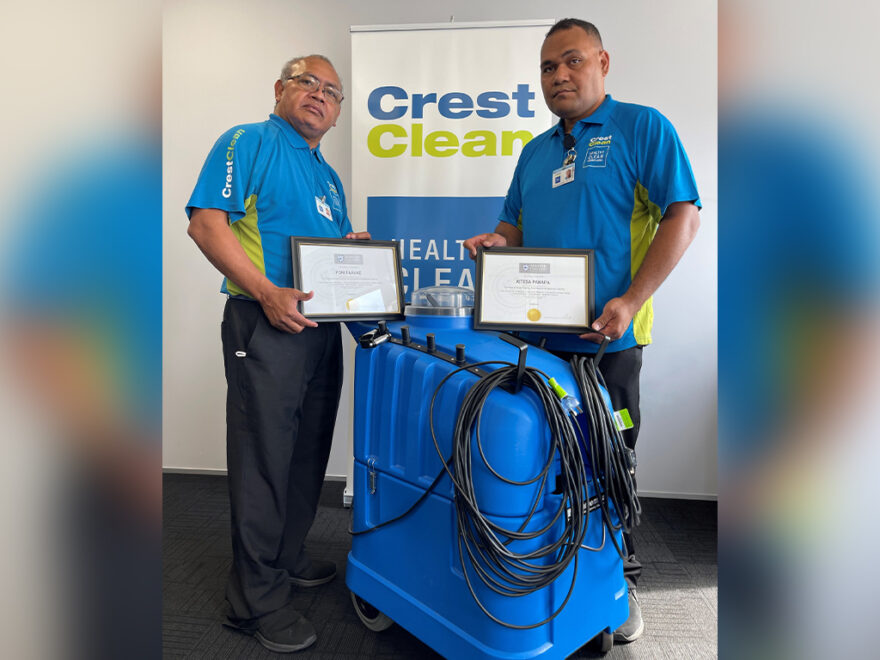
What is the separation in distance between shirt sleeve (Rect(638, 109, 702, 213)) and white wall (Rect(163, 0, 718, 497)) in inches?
41.8

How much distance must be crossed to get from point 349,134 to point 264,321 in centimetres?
159

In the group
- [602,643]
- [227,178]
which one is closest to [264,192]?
[227,178]

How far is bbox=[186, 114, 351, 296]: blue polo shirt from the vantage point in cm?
156

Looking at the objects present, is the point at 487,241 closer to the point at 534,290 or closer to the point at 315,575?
the point at 534,290

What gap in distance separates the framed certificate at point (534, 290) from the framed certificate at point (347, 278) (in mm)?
341

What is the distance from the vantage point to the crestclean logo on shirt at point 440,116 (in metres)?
2.52

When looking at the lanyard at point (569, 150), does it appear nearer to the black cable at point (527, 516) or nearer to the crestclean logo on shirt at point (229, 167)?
the black cable at point (527, 516)

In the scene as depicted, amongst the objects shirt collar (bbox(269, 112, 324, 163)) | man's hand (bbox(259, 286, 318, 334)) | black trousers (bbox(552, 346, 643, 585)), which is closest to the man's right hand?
black trousers (bbox(552, 346, 643, 585))
